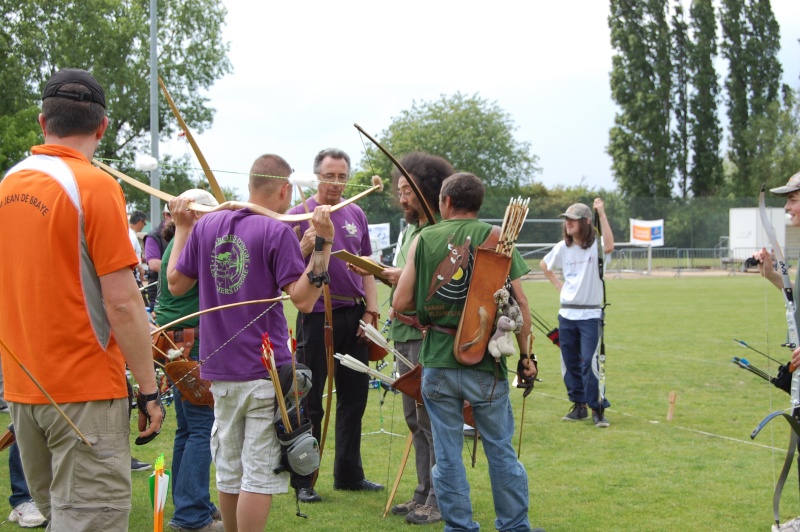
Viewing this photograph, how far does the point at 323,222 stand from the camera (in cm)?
368

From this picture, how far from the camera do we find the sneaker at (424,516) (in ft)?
15.3

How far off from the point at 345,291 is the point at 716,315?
566 inches

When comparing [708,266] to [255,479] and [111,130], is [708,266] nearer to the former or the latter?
[111,130]

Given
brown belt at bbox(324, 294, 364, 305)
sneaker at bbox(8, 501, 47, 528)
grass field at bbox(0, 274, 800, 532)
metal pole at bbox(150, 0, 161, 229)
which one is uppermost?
metal pole at bbox(150, 0, 161, 229)

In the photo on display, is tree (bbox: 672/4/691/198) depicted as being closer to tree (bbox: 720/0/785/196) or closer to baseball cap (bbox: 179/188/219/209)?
tree (bbox: 720/0/785/196)

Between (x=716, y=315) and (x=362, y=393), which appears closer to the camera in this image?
(x=362, y=393)

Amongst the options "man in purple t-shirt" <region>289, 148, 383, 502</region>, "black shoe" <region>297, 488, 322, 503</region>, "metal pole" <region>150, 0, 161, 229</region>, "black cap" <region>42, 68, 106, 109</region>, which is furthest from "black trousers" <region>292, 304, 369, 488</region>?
"metal pole" <region>150, 0, 161, 229</region>

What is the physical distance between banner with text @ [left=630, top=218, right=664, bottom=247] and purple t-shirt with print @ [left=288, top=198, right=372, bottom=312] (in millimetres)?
37853

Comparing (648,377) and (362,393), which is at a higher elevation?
(362,393)

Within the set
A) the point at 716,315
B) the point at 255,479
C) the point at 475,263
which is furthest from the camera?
the point at 716,315

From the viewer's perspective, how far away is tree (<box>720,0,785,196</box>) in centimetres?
5625

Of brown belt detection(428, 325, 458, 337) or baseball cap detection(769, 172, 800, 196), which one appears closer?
brown belt detection(428, 325, 458, 337)

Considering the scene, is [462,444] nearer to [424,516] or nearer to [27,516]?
[424,516]

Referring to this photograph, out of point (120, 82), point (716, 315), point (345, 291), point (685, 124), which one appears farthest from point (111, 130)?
point (685, 124)
